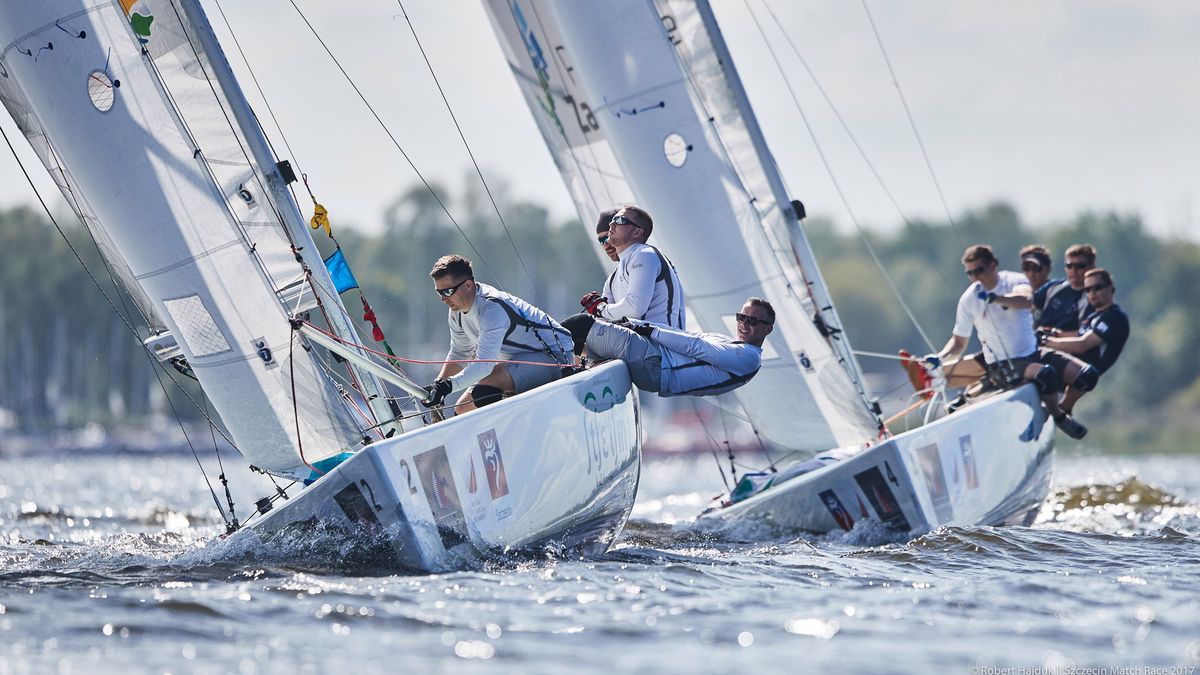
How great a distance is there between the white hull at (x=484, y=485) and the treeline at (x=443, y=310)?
115 feet

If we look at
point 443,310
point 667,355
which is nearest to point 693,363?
point 667,355

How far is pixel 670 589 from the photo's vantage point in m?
5.77

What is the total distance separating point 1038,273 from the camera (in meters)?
10.4

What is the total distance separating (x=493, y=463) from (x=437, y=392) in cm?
63

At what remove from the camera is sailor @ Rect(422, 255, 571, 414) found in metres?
6.76

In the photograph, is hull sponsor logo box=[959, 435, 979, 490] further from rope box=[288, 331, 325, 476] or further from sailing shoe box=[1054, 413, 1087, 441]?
rope box=[288, 331, 325, 476]

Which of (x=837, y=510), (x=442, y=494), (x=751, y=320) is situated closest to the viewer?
(x=442, y=494)

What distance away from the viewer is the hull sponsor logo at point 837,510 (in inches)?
323

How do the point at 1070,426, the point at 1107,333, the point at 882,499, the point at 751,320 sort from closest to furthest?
the point at 751,320
the point at 882,499
the point at 1070,426
the point at 1107,333

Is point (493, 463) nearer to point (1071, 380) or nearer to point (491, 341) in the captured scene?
point (491, 341)

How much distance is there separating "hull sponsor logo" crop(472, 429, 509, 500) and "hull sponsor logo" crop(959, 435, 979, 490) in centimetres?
326

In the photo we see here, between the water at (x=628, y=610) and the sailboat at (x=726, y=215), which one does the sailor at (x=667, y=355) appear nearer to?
the water at (x=628, y=610)

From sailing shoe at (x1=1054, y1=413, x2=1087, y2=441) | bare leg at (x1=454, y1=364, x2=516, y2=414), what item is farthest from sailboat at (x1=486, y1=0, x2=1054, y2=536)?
bare leg at (x1=454, y1=364, x2=516, y2=414)

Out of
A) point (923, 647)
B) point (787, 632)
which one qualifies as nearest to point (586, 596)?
point (787, 632)
